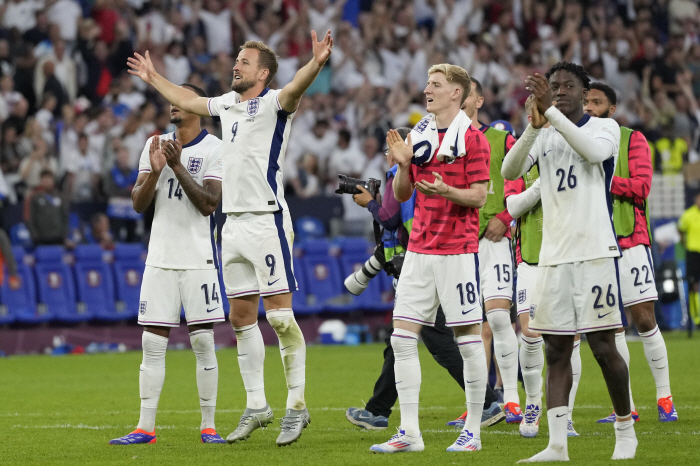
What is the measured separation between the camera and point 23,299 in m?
17.1

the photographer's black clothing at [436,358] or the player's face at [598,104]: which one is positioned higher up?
the player's face at [598,104]

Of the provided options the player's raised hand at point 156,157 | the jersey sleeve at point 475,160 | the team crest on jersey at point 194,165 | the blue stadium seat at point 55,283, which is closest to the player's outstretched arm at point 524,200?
the jersey sleeve at point 475,160

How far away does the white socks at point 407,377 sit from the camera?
6.98 meters

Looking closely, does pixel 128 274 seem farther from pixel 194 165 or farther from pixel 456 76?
pixel 456 76

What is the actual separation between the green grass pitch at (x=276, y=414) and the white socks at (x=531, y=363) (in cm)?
40

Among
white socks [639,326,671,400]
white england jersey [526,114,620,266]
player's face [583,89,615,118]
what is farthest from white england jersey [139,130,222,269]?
white socks [639,326,671,400]

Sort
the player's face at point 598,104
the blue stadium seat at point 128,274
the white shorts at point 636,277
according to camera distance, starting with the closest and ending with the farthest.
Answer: the white shorts at point 636,277 < the player's face at point 598,104 < the blue stadium seat at point 128,274

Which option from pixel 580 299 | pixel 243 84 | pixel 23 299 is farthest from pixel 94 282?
pixel 580 299

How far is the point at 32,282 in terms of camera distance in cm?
1717

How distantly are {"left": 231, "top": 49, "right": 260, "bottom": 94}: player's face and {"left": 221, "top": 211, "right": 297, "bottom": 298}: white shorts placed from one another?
946 mm

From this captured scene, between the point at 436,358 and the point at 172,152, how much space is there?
278 cm

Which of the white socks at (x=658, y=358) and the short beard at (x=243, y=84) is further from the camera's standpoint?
the white socks at (x=658, y=358)

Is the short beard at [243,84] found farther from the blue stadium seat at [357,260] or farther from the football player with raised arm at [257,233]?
the blue stadium seat at [357,260]

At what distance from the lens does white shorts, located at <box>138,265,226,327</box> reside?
785cm
